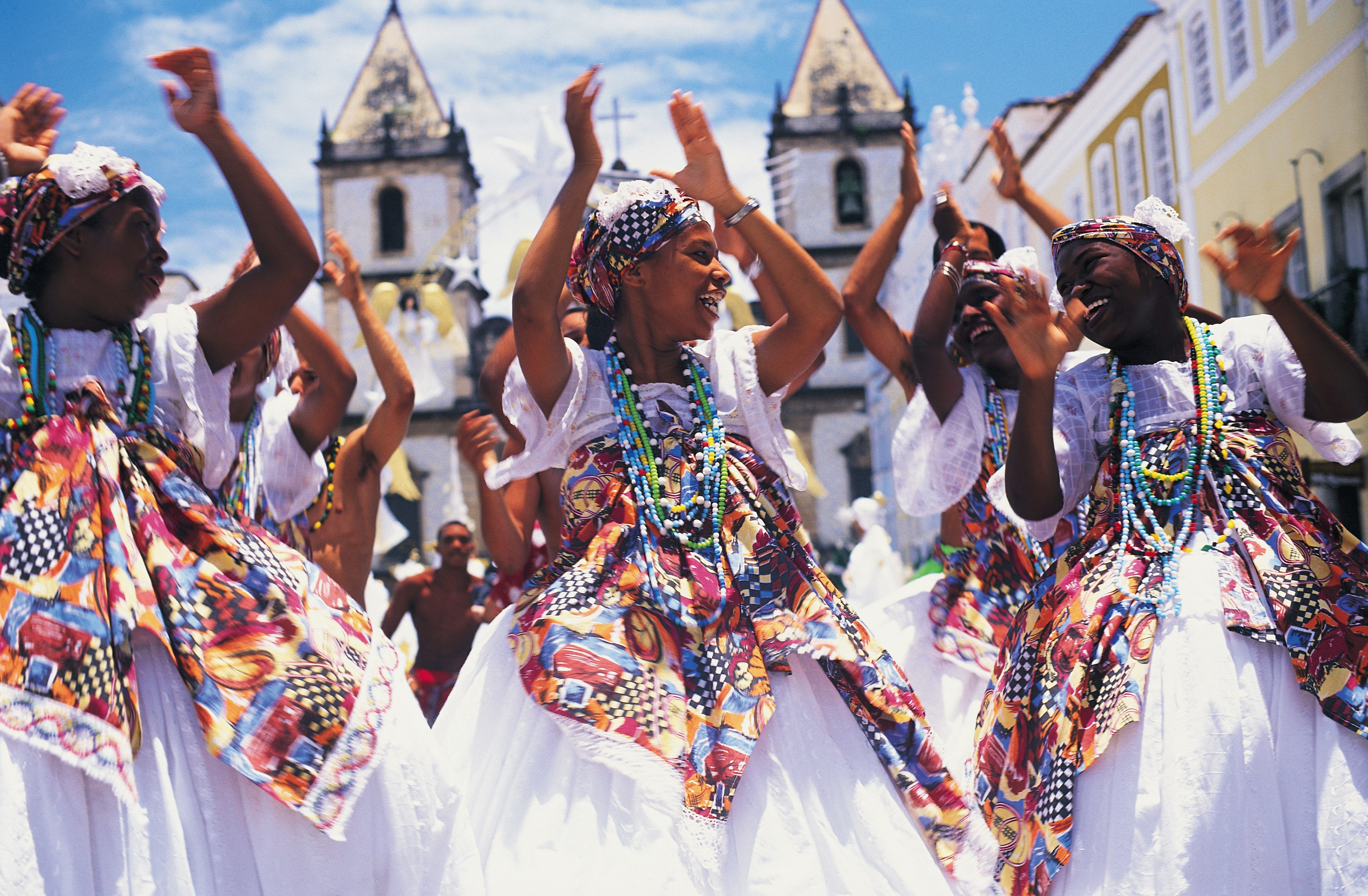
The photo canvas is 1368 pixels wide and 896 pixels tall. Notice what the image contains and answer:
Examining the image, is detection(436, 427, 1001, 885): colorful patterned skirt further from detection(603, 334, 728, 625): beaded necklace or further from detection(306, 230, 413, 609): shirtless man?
detection(306, 230, 413, 609): shirtless man

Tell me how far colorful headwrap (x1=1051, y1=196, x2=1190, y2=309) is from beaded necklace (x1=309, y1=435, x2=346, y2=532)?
289 cm

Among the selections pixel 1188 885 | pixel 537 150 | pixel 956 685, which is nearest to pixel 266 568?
pixel 1188 885

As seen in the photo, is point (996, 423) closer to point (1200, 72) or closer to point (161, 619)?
point (161, 619)

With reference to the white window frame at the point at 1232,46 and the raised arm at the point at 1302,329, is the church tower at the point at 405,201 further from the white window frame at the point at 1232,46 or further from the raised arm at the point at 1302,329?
the raised arm at the point at 1302,329

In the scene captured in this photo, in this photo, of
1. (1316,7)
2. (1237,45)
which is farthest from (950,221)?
(1237,45)

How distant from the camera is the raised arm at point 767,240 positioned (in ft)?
11.8

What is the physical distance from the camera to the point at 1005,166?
17.1 ft

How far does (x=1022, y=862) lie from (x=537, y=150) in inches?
522

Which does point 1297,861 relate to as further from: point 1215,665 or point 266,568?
point 266,568

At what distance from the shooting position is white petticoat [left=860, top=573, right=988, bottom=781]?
A: 5.05 m

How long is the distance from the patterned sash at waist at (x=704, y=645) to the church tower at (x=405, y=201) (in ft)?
145

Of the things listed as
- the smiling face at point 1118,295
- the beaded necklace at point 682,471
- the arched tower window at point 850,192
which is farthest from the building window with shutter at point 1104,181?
the arched tower window at point 850,192

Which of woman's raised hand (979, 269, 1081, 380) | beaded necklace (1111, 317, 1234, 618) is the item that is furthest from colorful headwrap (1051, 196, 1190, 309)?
woman's raised hand (979, 269, 1081, 380)

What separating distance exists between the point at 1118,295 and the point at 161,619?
8.32ft
